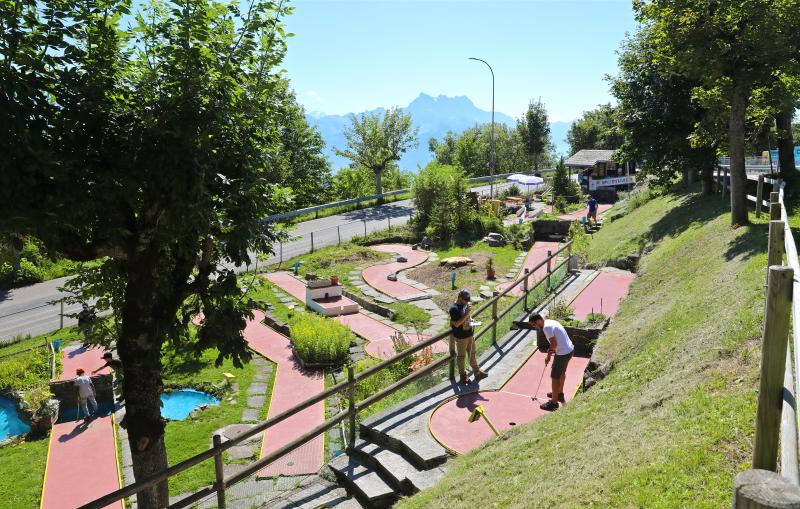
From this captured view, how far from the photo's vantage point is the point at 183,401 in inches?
525

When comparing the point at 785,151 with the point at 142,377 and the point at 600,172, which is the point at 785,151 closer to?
the point at 142,377

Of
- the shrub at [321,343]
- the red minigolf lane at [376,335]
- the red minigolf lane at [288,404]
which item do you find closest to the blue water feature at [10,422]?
the red minigolf lane at [288,404]

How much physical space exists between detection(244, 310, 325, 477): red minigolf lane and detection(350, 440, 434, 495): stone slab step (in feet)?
7.87

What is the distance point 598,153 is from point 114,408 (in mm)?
40842

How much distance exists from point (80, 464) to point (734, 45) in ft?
57.1

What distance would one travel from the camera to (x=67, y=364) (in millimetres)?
15750

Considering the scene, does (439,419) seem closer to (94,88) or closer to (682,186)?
(94,88)

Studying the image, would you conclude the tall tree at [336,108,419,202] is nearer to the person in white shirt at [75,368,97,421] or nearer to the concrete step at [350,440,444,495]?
the person in white shirt at [75,368,97,421]

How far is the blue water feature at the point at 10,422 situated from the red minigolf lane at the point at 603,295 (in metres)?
13.1

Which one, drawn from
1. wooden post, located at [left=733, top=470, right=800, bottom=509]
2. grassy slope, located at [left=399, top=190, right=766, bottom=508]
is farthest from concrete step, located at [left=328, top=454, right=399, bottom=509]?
wooden post, located at [left=733, top=470, right=800, bottom=509]

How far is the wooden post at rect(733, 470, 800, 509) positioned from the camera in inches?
83.8

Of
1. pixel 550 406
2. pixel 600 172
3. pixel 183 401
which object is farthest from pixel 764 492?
pixel 600 172

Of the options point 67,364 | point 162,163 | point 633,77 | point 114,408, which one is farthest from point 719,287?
point 67,364

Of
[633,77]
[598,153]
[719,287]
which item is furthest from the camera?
[598,153]
